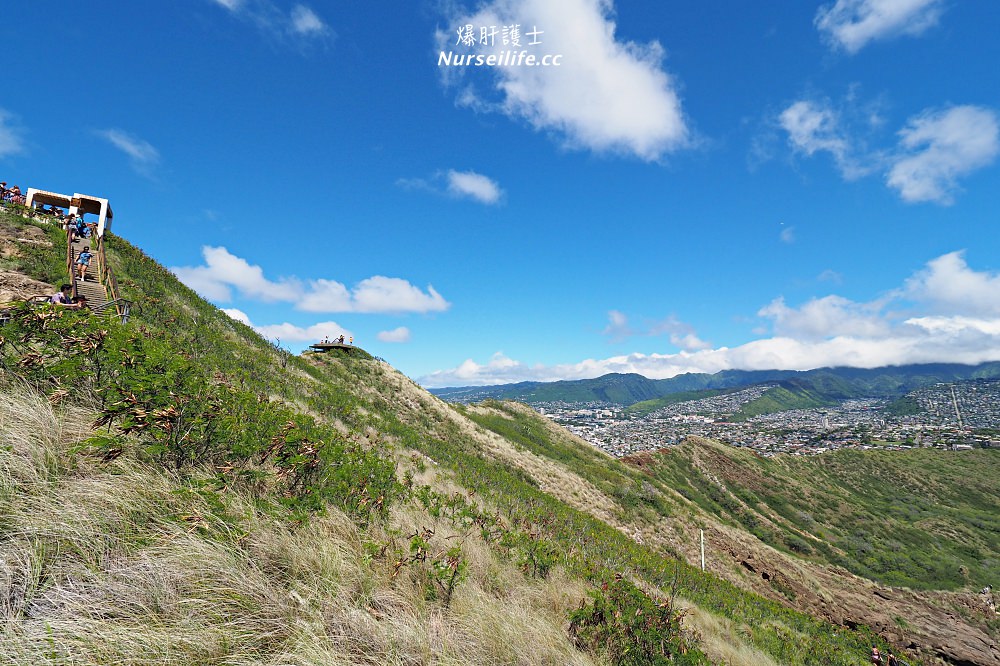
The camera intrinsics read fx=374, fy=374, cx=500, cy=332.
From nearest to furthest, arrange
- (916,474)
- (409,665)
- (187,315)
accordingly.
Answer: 1. (409,665)
2. (187,315)
3. (916,474)

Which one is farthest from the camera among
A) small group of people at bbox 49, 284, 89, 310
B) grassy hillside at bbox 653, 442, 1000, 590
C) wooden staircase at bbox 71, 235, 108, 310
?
grassy hillside at bbox 653, 442, 1000, 590

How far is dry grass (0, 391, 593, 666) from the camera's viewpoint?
3074 millimetres

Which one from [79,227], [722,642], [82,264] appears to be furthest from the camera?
[79,227]

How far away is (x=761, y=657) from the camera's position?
29.8 ft

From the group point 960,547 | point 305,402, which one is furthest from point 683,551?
point 960,547

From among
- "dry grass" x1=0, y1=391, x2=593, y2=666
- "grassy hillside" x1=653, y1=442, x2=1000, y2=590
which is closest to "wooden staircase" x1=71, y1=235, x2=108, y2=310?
"dry grass" x1=0, y1=391, x2=593, y2=666

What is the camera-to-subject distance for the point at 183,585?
365 centimetres

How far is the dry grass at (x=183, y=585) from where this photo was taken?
10.1ft

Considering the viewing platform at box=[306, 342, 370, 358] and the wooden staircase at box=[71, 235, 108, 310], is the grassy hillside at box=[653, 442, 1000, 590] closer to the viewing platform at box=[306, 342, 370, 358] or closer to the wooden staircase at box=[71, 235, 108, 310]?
the viewing platform at box=[306, 342, 370, 358]

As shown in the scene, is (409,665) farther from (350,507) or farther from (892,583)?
(892,583)

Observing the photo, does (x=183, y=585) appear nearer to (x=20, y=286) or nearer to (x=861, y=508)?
(x=20, y=286)

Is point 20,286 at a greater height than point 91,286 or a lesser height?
lesser

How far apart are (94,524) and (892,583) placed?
230 feet

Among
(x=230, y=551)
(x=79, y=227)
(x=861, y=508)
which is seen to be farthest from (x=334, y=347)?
(x=861, y=508)
